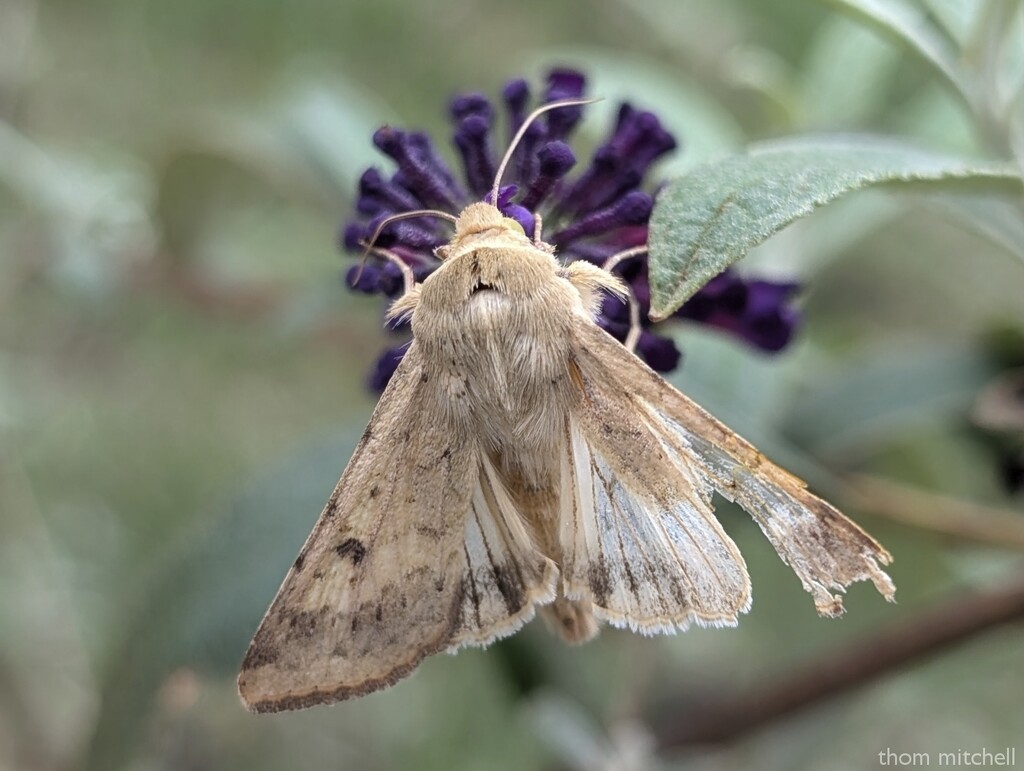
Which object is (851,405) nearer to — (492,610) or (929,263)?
(492,610)

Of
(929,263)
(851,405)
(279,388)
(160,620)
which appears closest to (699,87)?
(929,263)

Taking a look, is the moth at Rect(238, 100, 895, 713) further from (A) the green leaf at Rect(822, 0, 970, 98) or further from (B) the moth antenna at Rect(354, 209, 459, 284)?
(A) the green leaf at Rect(822, 0, 970, 98)

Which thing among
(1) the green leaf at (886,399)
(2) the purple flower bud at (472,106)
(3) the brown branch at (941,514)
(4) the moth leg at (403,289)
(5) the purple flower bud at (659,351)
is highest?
(2) the purple flower bud at (472,106)

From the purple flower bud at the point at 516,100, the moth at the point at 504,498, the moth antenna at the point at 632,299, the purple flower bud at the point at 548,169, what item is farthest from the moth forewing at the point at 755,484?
the purple flower bud at the point at 516,100

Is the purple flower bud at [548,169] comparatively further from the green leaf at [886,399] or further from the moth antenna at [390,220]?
the green leaf at [886,399]

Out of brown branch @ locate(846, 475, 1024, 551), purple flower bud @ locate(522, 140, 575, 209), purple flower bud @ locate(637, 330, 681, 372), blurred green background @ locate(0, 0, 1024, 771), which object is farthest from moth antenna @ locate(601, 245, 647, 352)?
brown branch @ locate(846, 475, 1024, 551)

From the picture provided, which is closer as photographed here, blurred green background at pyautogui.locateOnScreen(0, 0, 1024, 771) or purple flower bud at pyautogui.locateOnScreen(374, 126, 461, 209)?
purple flower bud at pyautogui.locateOnScreen(374, 126, 461, 209)
